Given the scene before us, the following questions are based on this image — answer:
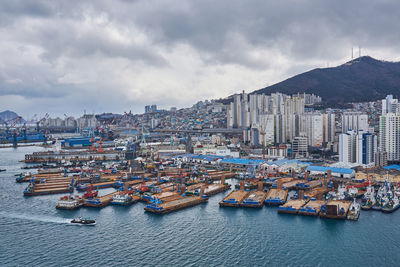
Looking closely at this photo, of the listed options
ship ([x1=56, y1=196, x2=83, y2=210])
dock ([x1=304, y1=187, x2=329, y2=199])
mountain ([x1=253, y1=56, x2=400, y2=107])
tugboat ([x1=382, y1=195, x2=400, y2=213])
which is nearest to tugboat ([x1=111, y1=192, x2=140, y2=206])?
ship ([x1=56, y1=196, x2=83, y2=210])

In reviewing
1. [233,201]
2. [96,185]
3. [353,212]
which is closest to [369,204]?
[353,212]

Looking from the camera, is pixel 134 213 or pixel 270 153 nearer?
pixel 134 213

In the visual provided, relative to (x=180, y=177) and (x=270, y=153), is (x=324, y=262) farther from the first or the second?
(x=270, y=153)

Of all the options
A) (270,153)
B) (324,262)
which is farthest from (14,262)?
(270,153)

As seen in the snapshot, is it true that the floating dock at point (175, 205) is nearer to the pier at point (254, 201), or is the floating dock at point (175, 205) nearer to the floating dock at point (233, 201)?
the floating dock at point (233, 201)

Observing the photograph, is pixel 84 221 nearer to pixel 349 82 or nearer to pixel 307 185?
pixel 307 185

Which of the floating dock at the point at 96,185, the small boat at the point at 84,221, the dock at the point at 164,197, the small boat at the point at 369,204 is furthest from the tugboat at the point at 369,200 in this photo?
the floating dock at the point at 96,185
